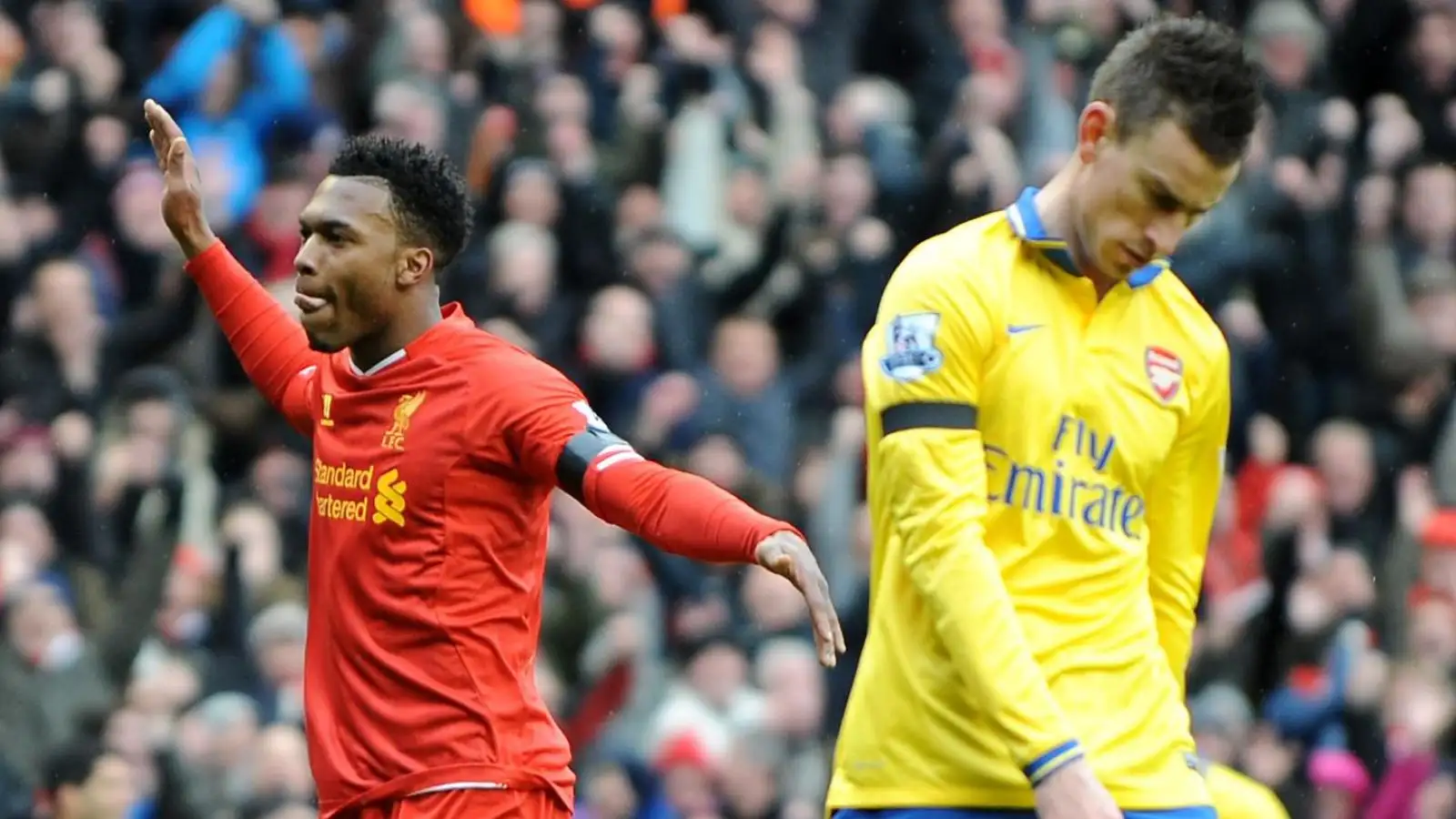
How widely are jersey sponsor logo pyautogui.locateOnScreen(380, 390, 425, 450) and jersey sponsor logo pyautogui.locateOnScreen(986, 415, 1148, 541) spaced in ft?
4.44

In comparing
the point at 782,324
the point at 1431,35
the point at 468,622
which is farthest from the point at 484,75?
the point at 468,622

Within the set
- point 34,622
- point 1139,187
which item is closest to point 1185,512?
point 1139,187

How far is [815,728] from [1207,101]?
6.10 metres

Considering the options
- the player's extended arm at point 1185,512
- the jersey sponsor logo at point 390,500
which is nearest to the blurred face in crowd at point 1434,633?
the player's extended arm at point 1185,512

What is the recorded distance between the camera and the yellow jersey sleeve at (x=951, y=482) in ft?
18.4

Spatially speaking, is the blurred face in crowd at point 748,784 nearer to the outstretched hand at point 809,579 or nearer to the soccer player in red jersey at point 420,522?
the soccer player in red jersey at point 420,522

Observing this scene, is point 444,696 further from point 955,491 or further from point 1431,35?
point 1431,35

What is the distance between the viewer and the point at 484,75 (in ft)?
46.1

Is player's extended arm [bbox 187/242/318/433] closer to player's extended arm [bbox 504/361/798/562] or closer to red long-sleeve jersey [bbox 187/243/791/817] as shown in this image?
red long-sleeve jersey [bbox 187/243/791/817]

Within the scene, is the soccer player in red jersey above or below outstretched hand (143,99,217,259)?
below

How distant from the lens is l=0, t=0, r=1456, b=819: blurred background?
452 inches

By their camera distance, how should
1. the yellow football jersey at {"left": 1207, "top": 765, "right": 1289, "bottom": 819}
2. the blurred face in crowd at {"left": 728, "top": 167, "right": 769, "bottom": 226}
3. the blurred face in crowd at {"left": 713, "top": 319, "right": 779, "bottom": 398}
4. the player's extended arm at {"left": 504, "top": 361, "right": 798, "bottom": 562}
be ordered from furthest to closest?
the blurred face in crowd at {"left": 728, "top": 167, "right": 769, "bottom": 226}
the blurred face in crowd at {"left": 713, "top": 319, "right": 779, "bottom": 398}
the yellow football jersey at {"left": 1207, "top": 765, "right": 1289, "bottom": 819}
the player's extended arm at {"left": 504, "top": 361, "right": 798, "bottom": 562}

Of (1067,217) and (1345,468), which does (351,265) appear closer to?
(1067,217)

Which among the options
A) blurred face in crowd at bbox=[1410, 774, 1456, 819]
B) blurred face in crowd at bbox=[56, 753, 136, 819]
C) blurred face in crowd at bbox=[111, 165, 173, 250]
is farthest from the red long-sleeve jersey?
blurred face in crowd at bbox=[111, 165, 173, 250]
